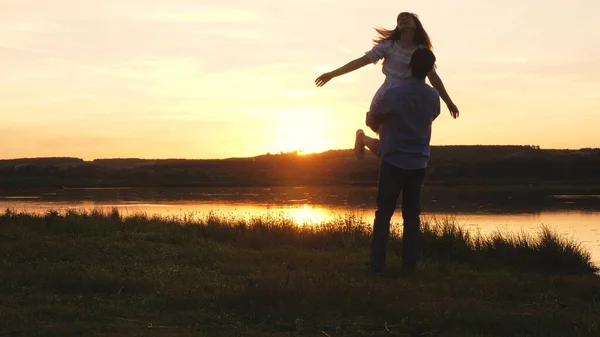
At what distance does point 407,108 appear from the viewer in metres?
6.44

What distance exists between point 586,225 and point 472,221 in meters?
3.41

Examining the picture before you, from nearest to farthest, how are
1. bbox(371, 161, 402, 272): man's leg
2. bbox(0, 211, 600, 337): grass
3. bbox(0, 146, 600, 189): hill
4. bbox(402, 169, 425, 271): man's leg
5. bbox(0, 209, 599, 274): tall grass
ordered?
bbox(0, 211, 600, 337): grass
bbox(371, 161, 402, 272): man's leg
bbox(402, 169, 425, 271): man's leg
bbox(0, 209, 599, 274): tall grass
bbox(0, 146, 600, 189): hill

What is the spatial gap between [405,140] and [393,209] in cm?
73

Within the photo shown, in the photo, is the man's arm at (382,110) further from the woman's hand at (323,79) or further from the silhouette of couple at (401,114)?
the woman's hand at (323,79)

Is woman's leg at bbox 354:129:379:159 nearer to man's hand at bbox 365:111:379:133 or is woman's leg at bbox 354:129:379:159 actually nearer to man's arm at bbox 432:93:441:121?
man's hand at bbox 365:111:379:133

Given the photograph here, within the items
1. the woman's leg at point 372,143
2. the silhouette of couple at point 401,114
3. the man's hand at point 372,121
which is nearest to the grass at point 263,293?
the silhouette of couple at point 401,114

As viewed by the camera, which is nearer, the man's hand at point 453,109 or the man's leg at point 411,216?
the man's leg at point 411,216

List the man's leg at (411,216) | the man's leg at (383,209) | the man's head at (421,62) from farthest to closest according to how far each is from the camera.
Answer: the man's leg at (411,216)
the man's leg at (383,209)
the man's head at (421,62)

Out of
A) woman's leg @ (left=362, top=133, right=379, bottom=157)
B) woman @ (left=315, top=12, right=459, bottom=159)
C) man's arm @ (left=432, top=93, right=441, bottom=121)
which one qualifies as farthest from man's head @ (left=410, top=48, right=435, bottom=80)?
woman's leg @ (left=362, top=133, right=379, bottom=157)

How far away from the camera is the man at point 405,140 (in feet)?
21.1

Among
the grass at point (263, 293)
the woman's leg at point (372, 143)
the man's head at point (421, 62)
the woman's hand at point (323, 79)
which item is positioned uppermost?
the man's head at point (421, 62)

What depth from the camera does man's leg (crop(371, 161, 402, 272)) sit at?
656 centimetres

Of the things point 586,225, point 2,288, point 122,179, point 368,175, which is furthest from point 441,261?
point 122,179

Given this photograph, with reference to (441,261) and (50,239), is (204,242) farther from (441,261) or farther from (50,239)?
(441,261)
